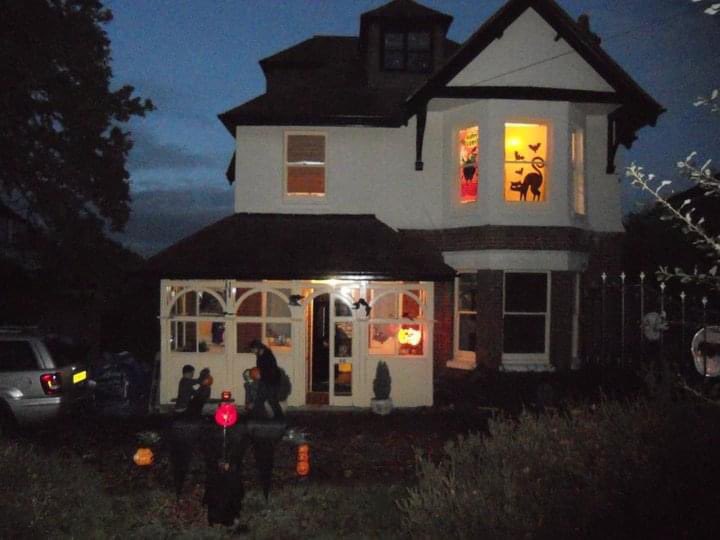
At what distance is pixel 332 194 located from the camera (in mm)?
15859

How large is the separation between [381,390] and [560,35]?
823cm

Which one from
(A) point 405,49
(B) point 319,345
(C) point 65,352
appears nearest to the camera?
(C) point 65,352

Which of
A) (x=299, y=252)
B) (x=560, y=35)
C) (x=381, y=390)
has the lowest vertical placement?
(x=381, y=390)

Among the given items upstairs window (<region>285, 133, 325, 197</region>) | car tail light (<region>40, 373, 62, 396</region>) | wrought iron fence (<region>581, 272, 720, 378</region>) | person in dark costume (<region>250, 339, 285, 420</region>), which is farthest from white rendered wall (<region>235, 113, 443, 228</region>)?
car tail light (<region>40, 373, 62, 396</region>)

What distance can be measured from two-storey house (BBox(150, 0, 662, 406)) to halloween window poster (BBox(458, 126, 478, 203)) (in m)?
0.03

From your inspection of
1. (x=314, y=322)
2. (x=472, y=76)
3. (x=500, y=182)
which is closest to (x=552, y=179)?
(x=500, y=182)

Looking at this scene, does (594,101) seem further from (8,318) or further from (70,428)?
(8,318)

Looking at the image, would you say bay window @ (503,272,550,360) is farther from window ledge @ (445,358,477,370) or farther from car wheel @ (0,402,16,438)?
car wheel @ (0,402,16,438)

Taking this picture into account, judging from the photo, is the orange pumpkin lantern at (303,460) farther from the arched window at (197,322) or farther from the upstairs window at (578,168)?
the upstairs window at (578,168)

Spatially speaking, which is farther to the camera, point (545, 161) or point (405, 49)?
point (405, 49)

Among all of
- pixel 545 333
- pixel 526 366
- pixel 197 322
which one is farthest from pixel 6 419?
pixel 545 333

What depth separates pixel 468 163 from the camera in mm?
15172

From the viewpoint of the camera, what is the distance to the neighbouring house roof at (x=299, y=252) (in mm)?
13484

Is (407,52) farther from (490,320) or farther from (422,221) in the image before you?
(490,320)
